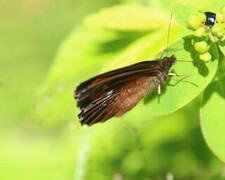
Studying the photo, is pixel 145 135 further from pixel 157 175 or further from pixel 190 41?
pixel 190 41

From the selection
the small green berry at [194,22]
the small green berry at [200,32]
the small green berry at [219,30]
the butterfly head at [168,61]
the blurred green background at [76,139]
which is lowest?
the small green berry at [219,30]

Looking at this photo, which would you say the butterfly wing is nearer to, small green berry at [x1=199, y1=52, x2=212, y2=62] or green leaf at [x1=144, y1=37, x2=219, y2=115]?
green leaf at [x1=144, y1=37, x2=219, y2=115]

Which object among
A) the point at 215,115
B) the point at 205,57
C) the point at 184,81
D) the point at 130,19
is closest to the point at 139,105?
the point at 130,19

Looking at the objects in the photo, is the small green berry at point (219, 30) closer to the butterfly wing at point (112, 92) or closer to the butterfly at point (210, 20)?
the butterfly at point (210, 20)

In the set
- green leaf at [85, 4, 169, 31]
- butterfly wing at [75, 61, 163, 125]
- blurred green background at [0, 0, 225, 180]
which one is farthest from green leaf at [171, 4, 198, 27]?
blurred green background at [0, 0, 225, 180]

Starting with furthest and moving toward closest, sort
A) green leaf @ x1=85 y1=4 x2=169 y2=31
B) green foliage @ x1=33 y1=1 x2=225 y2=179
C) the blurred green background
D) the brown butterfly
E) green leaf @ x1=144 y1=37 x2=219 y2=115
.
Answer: the blurred green background → green leaf @ x1=85 y1=4 x2=169 y2=31 → the brown butterfly → green foliage @ x1=33 y1=1 x2=225 y2=179 → green leaf @ x1=144 y1=37 x2=219 y2=115

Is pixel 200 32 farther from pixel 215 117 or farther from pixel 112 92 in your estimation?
pixel 112 92

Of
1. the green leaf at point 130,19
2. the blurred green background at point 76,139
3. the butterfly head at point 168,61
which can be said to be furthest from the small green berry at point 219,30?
the blurred green background at point 76,139

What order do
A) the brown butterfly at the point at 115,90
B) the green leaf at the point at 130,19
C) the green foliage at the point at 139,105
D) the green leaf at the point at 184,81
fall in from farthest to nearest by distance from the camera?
the green leaf at the point at 130,19 < the brown butterfly at the point at 115,90 < the green foliage at the point at 139,105 < the green leaf at the point at 184,81
